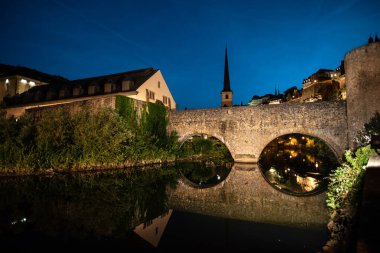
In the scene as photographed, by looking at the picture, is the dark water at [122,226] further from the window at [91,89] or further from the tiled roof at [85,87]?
the window at [91,89]

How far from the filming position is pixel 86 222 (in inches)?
263

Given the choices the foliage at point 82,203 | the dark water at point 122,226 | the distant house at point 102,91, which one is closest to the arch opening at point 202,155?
the distant house at point 102,91

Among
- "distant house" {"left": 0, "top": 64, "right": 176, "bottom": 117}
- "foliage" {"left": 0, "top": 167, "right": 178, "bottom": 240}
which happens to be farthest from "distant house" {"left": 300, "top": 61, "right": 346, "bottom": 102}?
"foliage" {"left": 0, "top": 167, "right": 178, "bottom": 240}

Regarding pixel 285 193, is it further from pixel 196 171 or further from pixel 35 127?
pixel 35 127

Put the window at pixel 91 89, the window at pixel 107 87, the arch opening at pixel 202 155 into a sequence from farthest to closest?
the window at pixel 91 89 < the window at pixel 107 87 < the arch opening at pixel 202 155

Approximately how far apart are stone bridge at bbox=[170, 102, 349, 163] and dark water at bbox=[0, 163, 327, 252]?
10801 millimetres

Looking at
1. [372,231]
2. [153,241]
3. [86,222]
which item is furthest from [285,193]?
[372,231]

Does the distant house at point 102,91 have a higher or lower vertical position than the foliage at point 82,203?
higher

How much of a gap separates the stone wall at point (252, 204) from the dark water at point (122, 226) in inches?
16.6

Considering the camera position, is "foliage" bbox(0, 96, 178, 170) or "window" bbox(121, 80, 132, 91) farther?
"window" bbox(121, 80, 132, 91)

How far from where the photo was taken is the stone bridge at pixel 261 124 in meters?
17.2

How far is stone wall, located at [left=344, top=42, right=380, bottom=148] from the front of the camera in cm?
1373

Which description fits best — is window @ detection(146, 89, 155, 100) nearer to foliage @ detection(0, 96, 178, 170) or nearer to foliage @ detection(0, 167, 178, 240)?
foliage @ detection(0, 96, 178, 170)

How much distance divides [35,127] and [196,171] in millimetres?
10246
